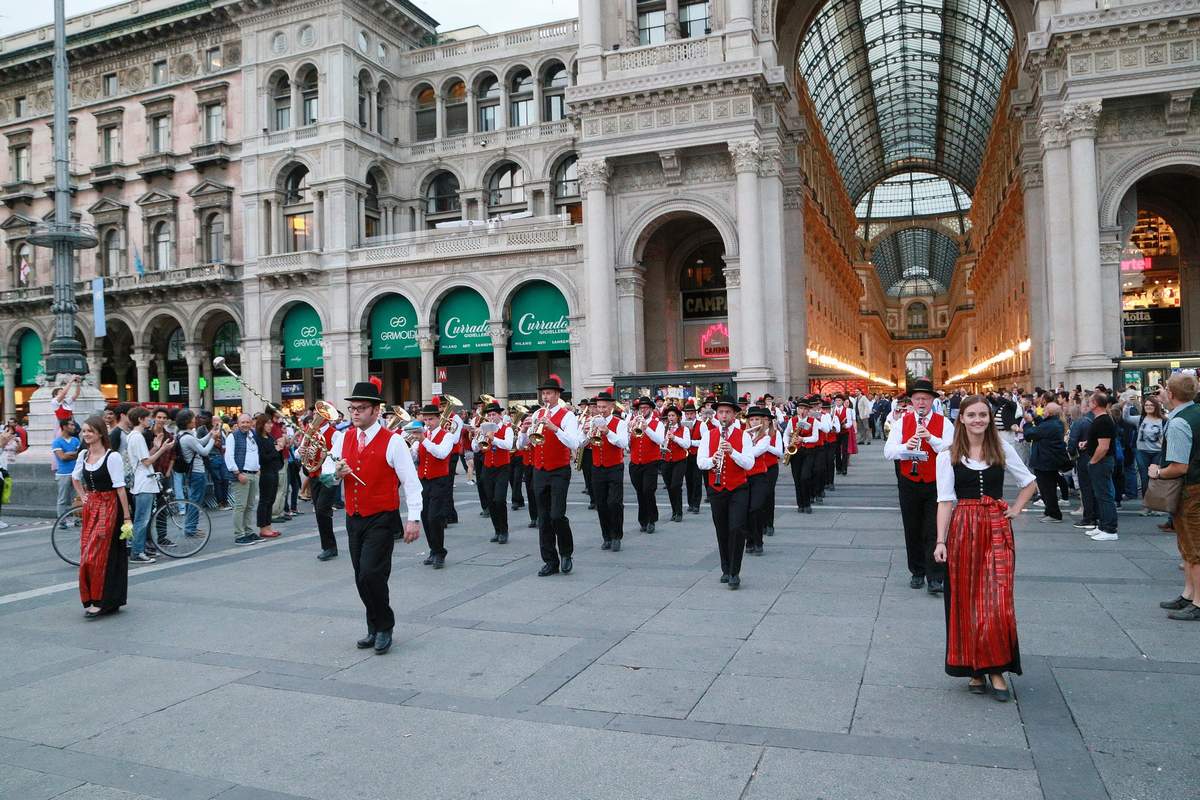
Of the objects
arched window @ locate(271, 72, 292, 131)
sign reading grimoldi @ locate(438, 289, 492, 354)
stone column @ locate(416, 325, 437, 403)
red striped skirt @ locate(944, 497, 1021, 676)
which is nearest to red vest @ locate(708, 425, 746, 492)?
red striped skirt @ locate(944, 497, 1021, 676)

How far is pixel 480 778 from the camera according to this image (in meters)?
4.68

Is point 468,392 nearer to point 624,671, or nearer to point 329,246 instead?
point 329,246

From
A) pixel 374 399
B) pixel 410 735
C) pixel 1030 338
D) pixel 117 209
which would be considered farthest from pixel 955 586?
pixel 117 209

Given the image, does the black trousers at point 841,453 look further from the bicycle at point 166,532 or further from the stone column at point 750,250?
the bicycle at point 166,532

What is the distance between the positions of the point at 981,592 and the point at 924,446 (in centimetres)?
345

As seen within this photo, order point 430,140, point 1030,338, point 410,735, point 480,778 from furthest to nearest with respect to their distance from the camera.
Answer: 1. point 430,140
2. point 1030,338
3. point 410,735
4. point 480,778

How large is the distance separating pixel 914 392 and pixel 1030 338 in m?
29.2

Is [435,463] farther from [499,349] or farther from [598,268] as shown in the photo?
[499,349]

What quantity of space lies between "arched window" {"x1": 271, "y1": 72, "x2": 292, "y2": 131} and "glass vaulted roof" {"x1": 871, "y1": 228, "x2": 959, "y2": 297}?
7704 cm

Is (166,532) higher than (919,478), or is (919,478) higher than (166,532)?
(919,478)

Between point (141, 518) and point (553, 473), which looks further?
point (141, 518)

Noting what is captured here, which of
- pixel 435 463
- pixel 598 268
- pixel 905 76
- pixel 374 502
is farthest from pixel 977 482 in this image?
pixel 905 76

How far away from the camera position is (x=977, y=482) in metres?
5.70

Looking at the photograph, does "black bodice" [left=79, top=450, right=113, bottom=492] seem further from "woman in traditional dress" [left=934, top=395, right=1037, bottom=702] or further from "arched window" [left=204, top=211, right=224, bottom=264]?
"arched window" [left=204, top=211, right=224, bottom=264]
